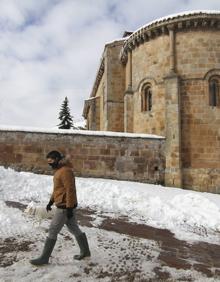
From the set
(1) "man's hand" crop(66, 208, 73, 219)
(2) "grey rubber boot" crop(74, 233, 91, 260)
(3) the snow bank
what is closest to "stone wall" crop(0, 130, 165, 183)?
(3) the snow bank

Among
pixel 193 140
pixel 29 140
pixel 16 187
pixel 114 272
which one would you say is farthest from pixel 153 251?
pixel 193 140

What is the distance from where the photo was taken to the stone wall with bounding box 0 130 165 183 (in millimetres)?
14484

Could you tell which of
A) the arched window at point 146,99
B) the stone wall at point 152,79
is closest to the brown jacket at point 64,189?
the stone wall at point 152,79

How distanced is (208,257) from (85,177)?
28.5 feet

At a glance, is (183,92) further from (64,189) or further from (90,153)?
(64,189)

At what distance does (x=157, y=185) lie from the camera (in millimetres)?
14867

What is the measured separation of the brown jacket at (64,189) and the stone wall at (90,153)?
9.20 metres

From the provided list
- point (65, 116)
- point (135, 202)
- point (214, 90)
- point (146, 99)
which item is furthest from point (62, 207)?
point (65, 116)

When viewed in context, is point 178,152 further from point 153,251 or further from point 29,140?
point 153,251

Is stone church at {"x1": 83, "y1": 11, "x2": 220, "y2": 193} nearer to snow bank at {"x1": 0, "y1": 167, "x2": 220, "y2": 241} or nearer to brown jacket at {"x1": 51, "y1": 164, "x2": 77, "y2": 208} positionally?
snow bank at {"x1": 0, "y1": 167, "x2": 220, "y2": 241}

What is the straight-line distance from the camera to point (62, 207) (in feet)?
17.6

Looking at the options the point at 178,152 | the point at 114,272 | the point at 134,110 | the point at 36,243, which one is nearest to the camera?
the point at 114,272

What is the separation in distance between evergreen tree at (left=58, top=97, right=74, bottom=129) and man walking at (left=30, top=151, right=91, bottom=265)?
3954 cm

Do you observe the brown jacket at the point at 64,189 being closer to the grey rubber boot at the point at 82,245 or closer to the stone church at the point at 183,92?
A: the grey rubber boot at the point at 82,245
